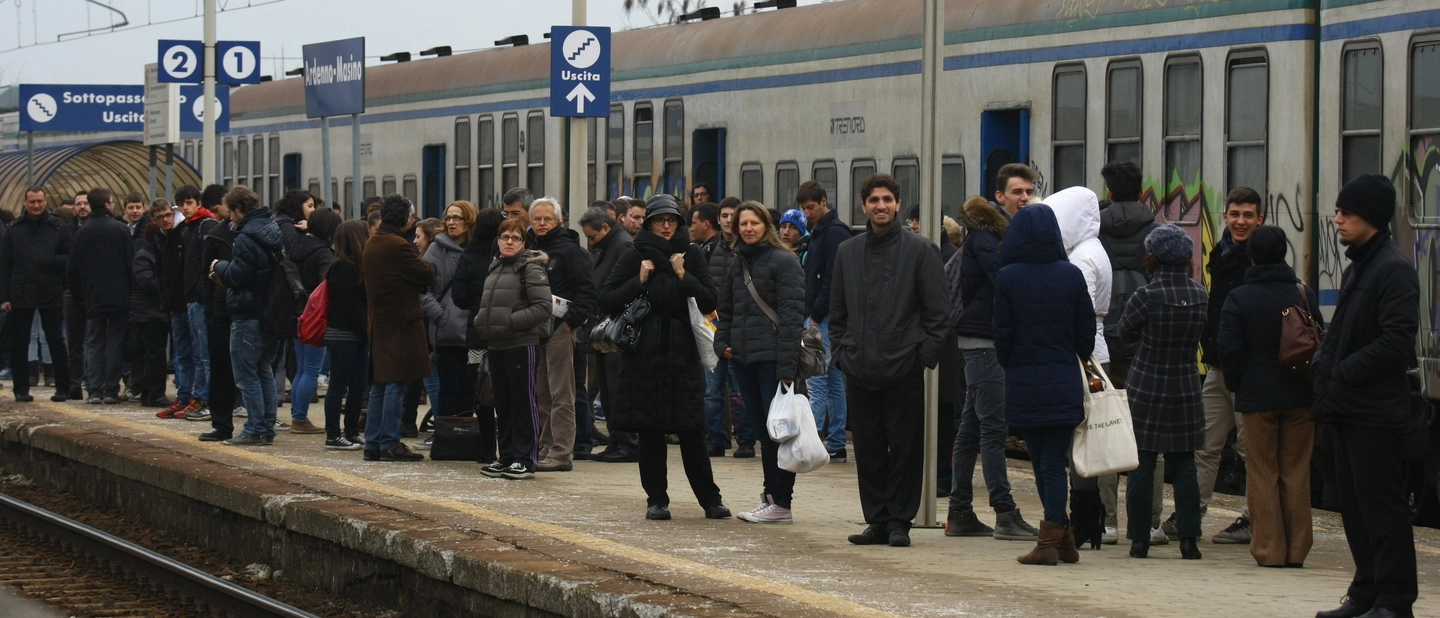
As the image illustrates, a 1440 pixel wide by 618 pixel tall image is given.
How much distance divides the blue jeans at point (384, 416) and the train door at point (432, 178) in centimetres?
1409

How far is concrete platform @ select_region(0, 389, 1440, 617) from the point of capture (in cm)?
746

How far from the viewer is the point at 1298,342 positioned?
8703 millimetres

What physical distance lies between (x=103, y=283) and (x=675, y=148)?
6613mm

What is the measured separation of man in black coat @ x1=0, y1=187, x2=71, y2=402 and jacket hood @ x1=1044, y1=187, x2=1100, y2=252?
10334mm

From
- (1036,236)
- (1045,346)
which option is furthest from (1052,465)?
(1036,236)

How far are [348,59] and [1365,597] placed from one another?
1250cm

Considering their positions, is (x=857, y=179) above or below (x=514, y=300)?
above

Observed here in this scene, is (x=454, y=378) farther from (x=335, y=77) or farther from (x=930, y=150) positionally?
(x=335, y=77)

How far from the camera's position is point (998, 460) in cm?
962

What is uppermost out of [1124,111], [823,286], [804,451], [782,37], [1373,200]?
[782,37]

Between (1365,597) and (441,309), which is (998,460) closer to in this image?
(1365,597)

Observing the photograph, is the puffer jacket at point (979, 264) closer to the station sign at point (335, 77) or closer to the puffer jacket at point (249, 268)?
the puffer jacket at point (249, 268)

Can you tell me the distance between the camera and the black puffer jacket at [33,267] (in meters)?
17.2

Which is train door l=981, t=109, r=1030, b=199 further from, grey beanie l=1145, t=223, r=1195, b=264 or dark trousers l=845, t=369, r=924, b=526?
dark trousers l=845, t=369, r=924, b=526
